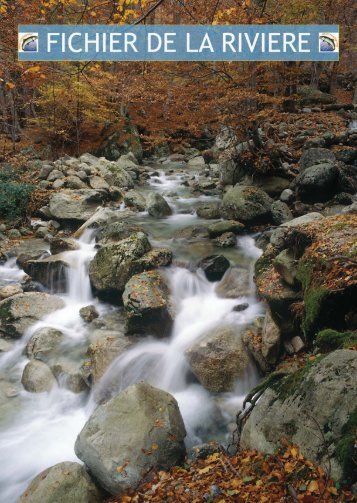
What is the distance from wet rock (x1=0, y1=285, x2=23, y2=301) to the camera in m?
8.70

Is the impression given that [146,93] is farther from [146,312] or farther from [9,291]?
[146,312]

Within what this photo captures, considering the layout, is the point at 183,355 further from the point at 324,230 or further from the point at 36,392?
the point at 324,230

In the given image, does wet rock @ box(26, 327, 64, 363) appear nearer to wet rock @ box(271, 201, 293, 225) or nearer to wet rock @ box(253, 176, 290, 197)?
wet rock @ box(271, 201, 293, 225)

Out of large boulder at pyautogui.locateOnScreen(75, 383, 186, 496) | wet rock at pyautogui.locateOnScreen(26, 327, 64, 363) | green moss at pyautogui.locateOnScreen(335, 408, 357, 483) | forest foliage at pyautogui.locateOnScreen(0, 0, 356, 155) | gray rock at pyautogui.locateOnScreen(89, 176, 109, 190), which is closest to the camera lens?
green moss at pyautogui.locateOnScreen(335, 408, 357, 483)

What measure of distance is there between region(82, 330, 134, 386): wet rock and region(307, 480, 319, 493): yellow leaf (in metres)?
3.89

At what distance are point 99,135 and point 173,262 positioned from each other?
12226 mm

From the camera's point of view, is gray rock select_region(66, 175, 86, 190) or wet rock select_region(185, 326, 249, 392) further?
gray rock select_region(66, 175, 86, 190)

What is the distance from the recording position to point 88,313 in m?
8.06

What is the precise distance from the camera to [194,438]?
5289 millimetres

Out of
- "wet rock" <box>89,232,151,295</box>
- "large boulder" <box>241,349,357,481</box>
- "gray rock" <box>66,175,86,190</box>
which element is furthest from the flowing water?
"gray rock" <box>66,175,86,190</box>

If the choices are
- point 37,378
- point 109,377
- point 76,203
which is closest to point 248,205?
point 76,203

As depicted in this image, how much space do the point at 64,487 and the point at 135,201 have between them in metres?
10.0

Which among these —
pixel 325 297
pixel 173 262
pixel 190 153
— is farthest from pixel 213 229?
pixel 190 153

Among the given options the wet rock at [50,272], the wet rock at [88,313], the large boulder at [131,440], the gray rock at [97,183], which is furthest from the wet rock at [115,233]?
the large boulder at [131,440]
